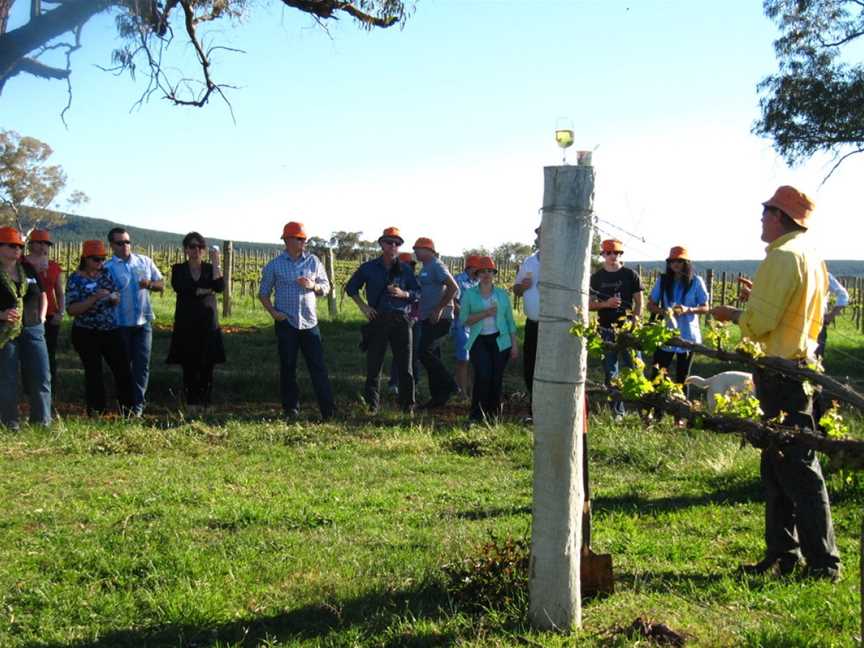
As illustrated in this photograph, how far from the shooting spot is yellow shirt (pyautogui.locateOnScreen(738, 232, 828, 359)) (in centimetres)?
464

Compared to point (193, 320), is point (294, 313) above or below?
above

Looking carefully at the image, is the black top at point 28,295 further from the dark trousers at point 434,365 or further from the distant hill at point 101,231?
the distant hill at point 101,231

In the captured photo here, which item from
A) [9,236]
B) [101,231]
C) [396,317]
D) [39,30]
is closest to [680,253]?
[396,317]

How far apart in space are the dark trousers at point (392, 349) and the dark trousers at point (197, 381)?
1.83 meters

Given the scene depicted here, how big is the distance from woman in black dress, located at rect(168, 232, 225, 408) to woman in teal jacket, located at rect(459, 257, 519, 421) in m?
2.82

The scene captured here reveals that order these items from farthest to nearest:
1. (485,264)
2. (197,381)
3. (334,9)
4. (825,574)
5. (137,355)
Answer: (334,9)
(197,381)
(485,264)
(137,355)
(825,574)

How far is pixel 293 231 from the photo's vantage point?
988 centimetres

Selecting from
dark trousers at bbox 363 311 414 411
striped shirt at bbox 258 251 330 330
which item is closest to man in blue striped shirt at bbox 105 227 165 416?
striped shirt at bbox 258 251 330 330

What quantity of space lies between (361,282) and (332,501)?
14.1 feet

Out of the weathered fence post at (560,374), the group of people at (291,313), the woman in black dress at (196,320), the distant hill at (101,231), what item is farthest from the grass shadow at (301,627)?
the distant hill at (101,231)

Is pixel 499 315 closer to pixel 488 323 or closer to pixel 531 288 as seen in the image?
pixel 488 323

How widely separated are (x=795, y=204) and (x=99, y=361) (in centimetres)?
753

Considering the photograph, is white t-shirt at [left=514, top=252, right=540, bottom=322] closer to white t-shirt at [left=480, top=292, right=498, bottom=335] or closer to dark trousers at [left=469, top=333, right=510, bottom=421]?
white t-shirt at [left=480, top=292, right=498, bottom=335]

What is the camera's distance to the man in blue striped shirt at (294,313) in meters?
9.82
